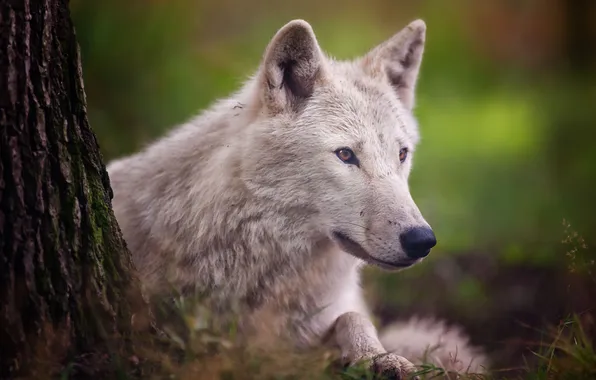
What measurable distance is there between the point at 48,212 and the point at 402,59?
2433 millimetres

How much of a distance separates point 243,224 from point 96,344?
111 cm

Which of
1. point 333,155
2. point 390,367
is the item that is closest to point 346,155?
point 333,155

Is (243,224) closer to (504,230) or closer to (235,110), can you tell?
(235,110)

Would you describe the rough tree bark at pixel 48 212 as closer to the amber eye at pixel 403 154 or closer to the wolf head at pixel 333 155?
the wolf head at pixel 333 155

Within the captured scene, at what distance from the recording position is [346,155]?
364cm

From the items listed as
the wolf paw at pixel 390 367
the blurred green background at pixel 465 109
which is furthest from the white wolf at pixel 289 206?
the blurred green background at pixel 465 109

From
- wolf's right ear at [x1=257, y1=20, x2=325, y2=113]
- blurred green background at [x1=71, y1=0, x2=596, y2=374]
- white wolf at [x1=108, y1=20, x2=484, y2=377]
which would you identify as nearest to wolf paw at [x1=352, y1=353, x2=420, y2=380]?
white wolf at [x1=108, y1=20, x2=484, y2=377]

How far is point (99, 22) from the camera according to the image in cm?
781

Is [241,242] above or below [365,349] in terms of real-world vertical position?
above

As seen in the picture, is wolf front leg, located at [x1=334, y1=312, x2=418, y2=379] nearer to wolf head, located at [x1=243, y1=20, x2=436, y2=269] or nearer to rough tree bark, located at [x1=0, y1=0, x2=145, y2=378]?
wolf head, located at [x1=243, y1=20, x2=436, y2=269]

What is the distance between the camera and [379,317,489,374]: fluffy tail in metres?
3.92

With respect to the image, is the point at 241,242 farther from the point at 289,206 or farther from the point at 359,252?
the point at 359,252

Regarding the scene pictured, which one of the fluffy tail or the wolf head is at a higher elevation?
the wolf head

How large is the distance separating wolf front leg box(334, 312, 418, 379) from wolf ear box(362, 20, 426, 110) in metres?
1.43
